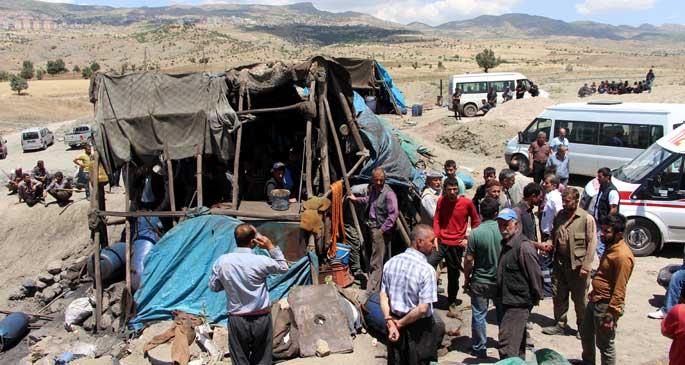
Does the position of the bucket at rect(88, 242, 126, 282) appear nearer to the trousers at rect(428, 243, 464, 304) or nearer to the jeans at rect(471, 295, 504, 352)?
the trousers at rect(428, 243, 464, 304)

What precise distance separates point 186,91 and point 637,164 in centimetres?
788

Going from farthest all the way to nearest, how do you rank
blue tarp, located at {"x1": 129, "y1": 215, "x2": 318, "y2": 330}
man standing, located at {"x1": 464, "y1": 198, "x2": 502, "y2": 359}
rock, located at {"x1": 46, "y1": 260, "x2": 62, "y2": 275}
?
rock, located at {"x1": 46, "y1": 260, "x2": 62, "y2": 275}
blue tarp, located at {"x1": 129, "y1": 215, "x2": 318, "y2": 330}
man standing, located at {"x1": 464, "y1": 198, "x2": 502, "y2": 359}

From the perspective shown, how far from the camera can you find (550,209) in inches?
306

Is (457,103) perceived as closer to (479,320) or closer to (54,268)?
(54,268)

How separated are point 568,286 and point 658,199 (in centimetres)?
404

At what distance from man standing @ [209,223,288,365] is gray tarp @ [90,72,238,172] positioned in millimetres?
4495

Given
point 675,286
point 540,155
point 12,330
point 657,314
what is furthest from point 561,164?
point 12,330

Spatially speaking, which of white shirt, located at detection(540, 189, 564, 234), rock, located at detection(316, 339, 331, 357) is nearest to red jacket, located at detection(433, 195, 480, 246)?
white shirt, located at detection(540, 189, 564, 234)

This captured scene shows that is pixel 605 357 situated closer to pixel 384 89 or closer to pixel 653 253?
pixel 653 253

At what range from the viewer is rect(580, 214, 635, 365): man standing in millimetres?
5180

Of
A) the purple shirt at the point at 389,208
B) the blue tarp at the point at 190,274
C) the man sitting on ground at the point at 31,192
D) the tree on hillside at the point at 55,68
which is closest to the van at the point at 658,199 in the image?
the purple shirt at the point at 389,208

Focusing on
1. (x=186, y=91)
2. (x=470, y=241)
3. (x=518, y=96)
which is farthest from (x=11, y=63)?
(x=470, y=241)

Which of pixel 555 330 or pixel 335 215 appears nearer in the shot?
pixel 555 330

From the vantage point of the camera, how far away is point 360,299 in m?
8.12
